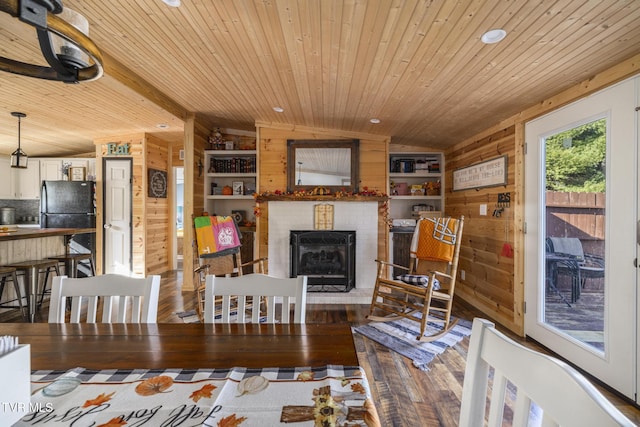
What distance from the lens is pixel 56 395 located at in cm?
74

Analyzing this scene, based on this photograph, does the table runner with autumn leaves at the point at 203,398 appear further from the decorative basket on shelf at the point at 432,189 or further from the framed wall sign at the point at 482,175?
the decorative basket on shelf at the point at 432,189

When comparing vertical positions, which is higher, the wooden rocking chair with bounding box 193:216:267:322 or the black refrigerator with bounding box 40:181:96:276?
the black refrigerator with bounding box 40:181:96:276

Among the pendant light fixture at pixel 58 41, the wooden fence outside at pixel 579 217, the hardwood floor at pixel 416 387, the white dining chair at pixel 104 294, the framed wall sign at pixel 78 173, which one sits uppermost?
the framed wall sign at pixel 78 173

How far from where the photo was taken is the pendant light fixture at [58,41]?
2.28 feet

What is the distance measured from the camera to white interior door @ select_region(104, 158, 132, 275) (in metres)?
5.10

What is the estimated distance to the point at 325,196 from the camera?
4305 mm

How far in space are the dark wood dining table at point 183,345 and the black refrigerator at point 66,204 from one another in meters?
4.46

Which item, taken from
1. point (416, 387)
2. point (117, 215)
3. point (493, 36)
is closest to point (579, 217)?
point (493, 36)

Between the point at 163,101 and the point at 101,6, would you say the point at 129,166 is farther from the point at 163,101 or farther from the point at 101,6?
the point at 101,6

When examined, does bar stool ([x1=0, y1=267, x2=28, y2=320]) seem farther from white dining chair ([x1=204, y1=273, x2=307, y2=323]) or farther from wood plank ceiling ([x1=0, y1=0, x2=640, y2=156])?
white dining chair ([x1=204, y1=273, x2=307, y2=323])

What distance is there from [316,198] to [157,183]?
3099 millimetres

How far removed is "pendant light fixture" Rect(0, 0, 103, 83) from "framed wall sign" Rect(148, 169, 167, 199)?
4.58 metres

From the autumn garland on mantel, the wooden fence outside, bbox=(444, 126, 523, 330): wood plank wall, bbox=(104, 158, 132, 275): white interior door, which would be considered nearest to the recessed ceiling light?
the wooden fence outside

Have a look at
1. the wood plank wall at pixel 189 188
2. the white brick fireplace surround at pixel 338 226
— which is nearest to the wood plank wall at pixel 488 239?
the white brick fireplace surround at pixel 338 226
